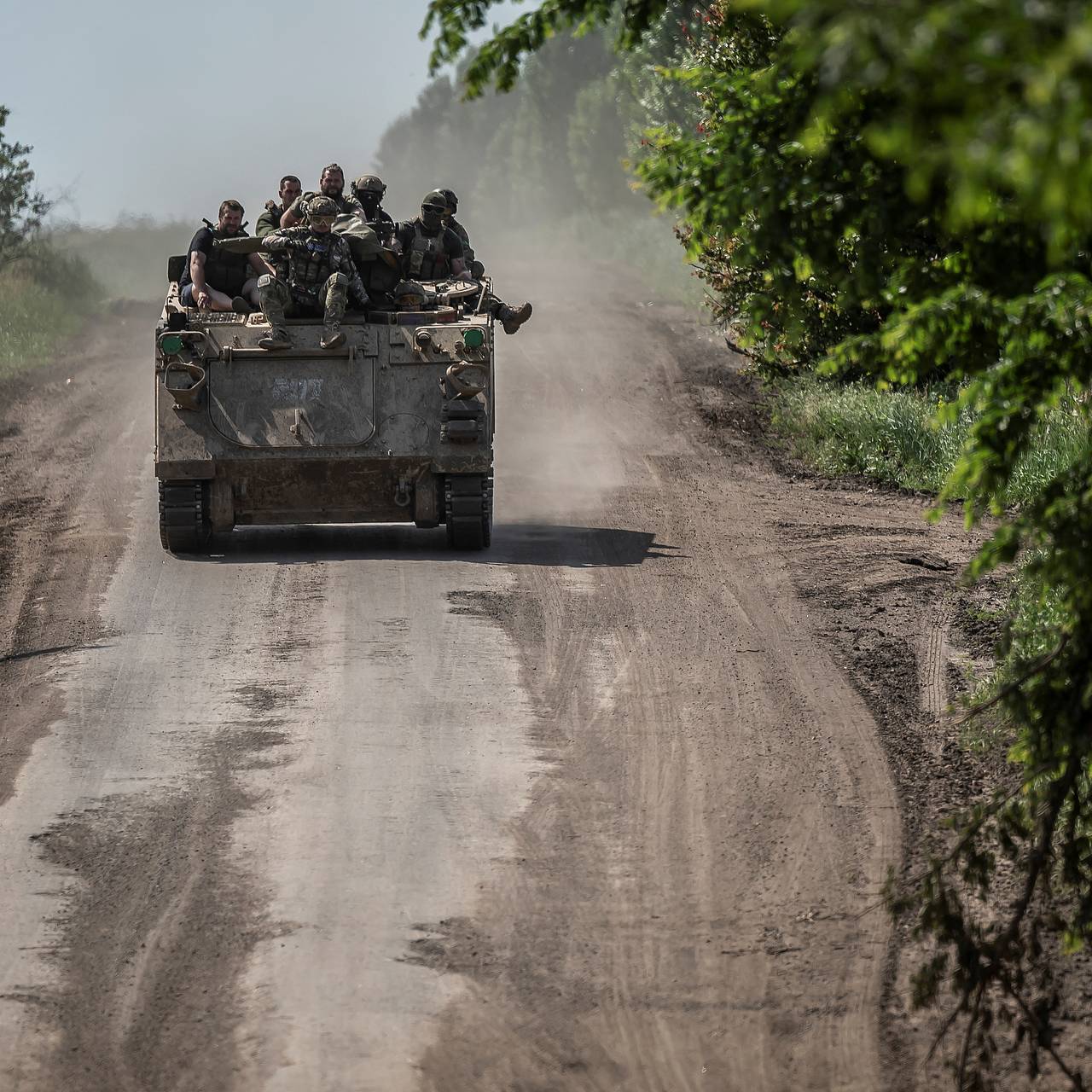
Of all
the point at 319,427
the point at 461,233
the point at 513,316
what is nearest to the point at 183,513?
the point at 319,427

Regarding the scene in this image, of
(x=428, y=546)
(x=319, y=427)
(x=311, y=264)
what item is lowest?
(x=428, y=546)

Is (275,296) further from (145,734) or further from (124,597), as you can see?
(145,734)

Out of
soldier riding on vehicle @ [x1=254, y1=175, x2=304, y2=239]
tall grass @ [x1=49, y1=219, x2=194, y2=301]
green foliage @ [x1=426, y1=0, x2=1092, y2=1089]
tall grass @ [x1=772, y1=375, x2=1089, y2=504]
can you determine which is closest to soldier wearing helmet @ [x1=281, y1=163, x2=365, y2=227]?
soldier riding on vehicle @ [x1=254, y1=175, x2=304, y2=239]

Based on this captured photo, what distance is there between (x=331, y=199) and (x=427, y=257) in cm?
102

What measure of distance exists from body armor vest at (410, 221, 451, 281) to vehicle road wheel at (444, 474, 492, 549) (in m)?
2.56

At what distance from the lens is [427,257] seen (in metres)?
14.5

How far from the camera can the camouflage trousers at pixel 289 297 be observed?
12508 millimetres

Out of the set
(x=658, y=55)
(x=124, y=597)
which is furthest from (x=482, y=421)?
(x=658, y=55)

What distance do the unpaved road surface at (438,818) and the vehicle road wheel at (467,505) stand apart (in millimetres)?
292

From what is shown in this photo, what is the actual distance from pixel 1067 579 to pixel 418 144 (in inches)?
4253

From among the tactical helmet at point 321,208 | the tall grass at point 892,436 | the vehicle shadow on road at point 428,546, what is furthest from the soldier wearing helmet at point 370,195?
the tall grass at point 892,436

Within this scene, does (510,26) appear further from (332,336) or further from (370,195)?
(370,195)

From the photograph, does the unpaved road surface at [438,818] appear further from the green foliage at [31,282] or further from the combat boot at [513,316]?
the green foliage at [31,282]

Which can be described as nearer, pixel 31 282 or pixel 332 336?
pixel 332 336
